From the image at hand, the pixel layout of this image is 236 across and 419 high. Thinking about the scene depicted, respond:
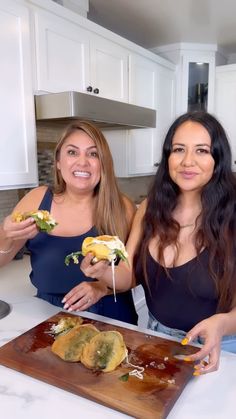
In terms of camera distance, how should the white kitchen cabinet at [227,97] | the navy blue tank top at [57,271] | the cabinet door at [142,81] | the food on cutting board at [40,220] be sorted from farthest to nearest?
the white kitchen cabinet at [227,97] → the cabinet door at [142,81] → the navy blue tank top at [57,271] → the food on cutting board at [40,220]

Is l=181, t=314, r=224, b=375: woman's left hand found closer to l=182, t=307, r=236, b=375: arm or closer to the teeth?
l=182, t=307, r=236, b=375: arm

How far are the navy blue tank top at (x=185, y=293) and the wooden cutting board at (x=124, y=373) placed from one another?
0.16 metres

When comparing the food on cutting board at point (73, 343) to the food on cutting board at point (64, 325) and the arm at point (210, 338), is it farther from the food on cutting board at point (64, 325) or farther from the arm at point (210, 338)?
the arm at point (210, 338)

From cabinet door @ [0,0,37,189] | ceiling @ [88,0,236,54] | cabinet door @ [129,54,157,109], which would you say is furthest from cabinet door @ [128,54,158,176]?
cabinet door @ [0,0,37,189]

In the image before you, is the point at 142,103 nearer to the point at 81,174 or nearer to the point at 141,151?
the point at 141,151

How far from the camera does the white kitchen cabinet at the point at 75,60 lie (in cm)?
175

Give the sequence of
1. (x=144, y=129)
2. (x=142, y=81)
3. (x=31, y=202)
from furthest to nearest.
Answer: (x=144, y=129) → (x=142, y=81) → (x=31, y=202)

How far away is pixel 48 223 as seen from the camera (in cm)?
103

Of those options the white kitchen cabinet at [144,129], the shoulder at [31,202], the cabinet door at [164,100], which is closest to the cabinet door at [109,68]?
the white kitchen cabinet at [144,129]

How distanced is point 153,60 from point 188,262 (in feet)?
7.03

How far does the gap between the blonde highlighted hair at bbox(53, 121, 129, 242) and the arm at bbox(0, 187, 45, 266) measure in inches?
9.7

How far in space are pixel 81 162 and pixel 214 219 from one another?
54 centimetres

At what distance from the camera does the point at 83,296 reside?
108cm

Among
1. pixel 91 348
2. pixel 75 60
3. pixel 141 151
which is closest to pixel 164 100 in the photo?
pixel 141 151
